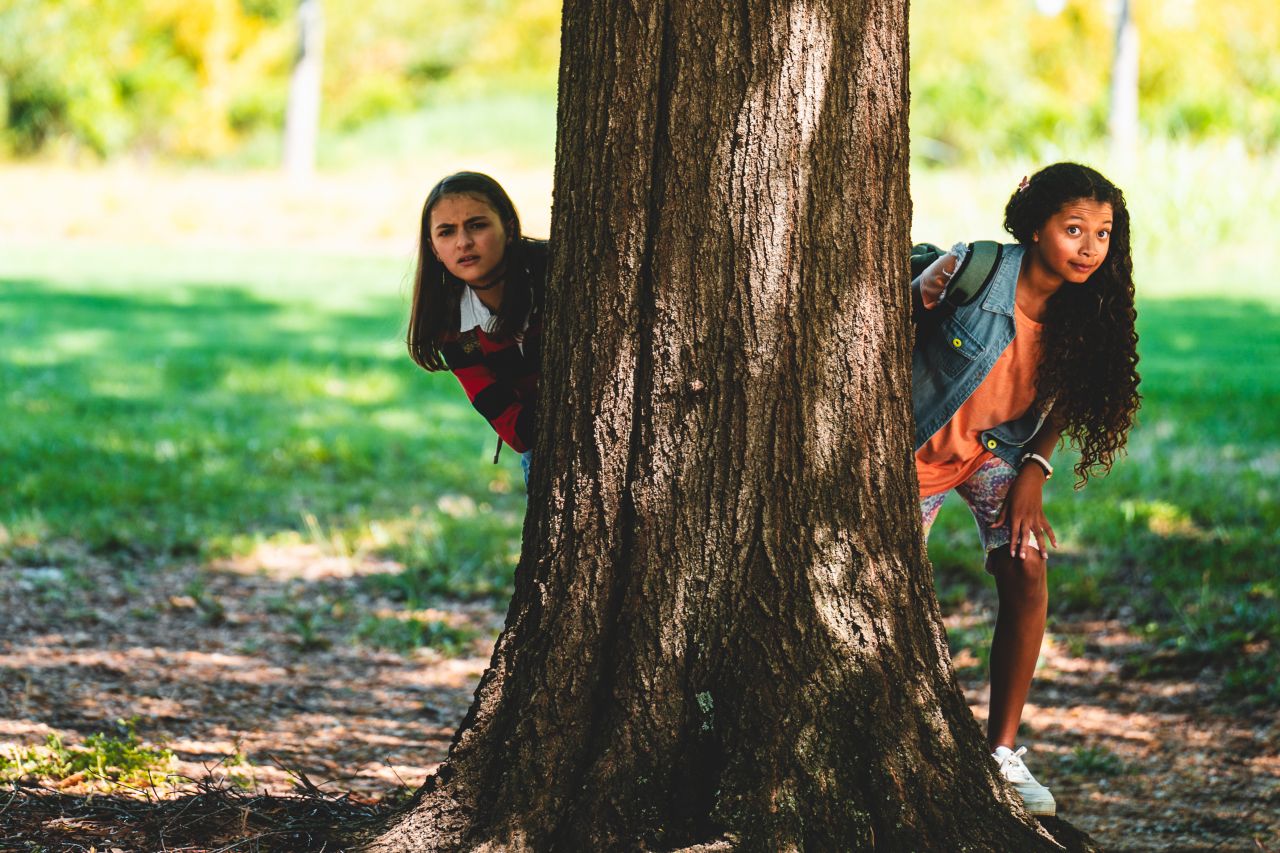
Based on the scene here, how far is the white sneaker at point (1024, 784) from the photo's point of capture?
10.6 ft

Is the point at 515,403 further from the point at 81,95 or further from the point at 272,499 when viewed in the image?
the point at 81,95

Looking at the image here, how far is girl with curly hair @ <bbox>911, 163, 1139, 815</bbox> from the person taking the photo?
10.6ft

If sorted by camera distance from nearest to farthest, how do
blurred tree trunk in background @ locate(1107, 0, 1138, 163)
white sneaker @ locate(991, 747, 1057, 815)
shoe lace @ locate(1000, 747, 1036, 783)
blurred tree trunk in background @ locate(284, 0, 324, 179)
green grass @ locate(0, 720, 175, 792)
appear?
white sneaker @ locate(991, 747, 1057, 815) → shoe lace @ locate(1000, 747, 1036, 783) → green grass @ locate(0, 720, 175, 792) → blurred tree trunk in background @ locate(1107, 0, 1138, 163) → blurred tree trunk in background @ locate(284, 0, 324, 179)

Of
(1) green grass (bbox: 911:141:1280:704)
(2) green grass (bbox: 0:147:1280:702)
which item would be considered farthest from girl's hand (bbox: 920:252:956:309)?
(1) green grass (bbox: 911:141:1280:704)

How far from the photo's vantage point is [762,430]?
2709mm

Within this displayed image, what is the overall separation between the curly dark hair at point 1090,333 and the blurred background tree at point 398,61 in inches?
917

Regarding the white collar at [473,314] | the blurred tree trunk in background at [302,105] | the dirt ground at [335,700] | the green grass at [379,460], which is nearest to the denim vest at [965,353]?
the white collar at [473,314]

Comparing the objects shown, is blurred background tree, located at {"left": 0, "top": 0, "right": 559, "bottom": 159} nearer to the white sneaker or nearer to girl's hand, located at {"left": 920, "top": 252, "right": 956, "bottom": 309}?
girl's hand, located at {"left": 920, "top": 252, "right": 956, "bottom": 309}

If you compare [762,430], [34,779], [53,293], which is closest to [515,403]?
[762,430]

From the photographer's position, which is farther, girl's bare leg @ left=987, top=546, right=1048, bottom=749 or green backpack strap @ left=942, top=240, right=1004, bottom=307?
girl's bare leg @ left=987, top=546, right=1048, bottom=749

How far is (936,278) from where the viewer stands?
10.8 feet

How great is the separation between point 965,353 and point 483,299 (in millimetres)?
1182

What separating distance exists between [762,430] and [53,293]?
1266 cm

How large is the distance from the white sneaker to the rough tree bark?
0.45 metres
